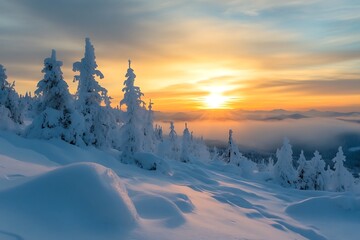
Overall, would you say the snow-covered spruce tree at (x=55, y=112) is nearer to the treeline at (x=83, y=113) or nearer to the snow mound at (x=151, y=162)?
the treeline at (x=83, y=113)

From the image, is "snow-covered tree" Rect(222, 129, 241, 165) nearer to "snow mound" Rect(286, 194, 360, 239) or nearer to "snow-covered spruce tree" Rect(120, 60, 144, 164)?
"snow-covered spruce tree" Rect(120, 60, 144, 164)

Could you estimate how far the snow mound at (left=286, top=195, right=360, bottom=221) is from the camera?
67.5 feet

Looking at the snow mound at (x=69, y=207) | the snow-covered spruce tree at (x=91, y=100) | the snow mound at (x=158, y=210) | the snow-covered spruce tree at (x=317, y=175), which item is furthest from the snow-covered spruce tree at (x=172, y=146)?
the snow mound at (x=69, y=207)

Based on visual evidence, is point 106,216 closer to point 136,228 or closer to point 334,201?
point 136,228

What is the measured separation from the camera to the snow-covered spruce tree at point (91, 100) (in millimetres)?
29161

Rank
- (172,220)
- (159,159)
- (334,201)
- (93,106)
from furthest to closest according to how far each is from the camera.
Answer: (93,106), (159,159), (334,201), (172,220)

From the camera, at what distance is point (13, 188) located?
25.6 ft

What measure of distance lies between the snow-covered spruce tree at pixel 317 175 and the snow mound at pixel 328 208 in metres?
26.8

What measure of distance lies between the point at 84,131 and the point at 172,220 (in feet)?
68.7

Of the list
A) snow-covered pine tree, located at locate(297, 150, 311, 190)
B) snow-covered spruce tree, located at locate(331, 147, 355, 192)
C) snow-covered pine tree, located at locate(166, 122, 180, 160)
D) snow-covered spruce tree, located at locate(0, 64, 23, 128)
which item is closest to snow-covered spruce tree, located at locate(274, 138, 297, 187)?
snow-covered pine tree, located at locate(297, 150, 311, 190)

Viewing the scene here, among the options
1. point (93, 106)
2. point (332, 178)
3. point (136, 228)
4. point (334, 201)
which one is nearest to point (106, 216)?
point (136, 228)

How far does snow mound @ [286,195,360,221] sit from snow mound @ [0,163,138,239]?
15.7 meters

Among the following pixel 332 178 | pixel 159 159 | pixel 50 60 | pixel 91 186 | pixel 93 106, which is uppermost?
pixel 50 60

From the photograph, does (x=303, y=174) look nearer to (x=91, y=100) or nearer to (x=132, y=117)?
(x=132, y=117)
